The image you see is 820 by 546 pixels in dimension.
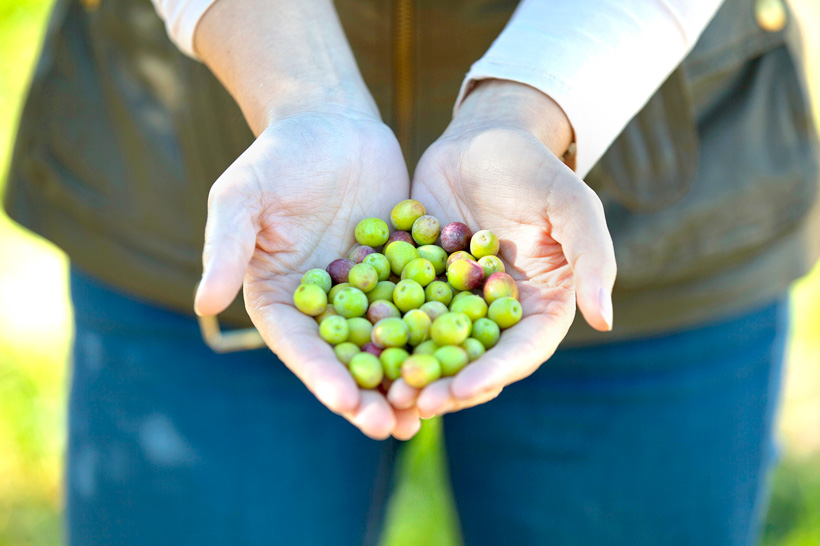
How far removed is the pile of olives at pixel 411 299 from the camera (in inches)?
51.8

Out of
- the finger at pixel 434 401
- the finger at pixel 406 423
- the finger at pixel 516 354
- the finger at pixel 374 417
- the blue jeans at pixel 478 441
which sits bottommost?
the blue jeans at pixel 478 441

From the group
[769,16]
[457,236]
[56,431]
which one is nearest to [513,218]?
[457,236]

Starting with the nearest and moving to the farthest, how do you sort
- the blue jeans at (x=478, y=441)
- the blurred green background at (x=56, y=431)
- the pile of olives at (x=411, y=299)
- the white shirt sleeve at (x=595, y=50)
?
the pile of olives at (x=411, y=299) < the white shirt sleeve at (x=595, y=50) < the blue jeans at (x=478, y=441) < the blurred green background at (x=56, y=431)

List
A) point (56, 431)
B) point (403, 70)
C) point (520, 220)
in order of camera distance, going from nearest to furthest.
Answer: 1. point (520, 220)
2. point (403, 70)
3. point (56, 431)

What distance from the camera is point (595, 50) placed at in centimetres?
146

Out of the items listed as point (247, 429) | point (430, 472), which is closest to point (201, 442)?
point (247, 429)

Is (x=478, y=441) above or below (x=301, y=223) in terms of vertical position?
below

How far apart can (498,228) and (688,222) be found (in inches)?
19.9

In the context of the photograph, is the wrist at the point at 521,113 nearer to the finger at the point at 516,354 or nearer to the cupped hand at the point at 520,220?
the cupped hand at the point at 520,220

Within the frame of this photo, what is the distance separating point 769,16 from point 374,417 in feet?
4.35

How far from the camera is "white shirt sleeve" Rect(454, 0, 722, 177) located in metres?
1.46

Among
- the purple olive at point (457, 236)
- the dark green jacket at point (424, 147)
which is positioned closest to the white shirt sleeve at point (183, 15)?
the dark green jacket at point (424, 147)

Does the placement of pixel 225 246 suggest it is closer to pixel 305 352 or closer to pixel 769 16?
pixel 305 352

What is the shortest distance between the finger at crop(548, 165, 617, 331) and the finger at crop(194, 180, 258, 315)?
1.69 ft
